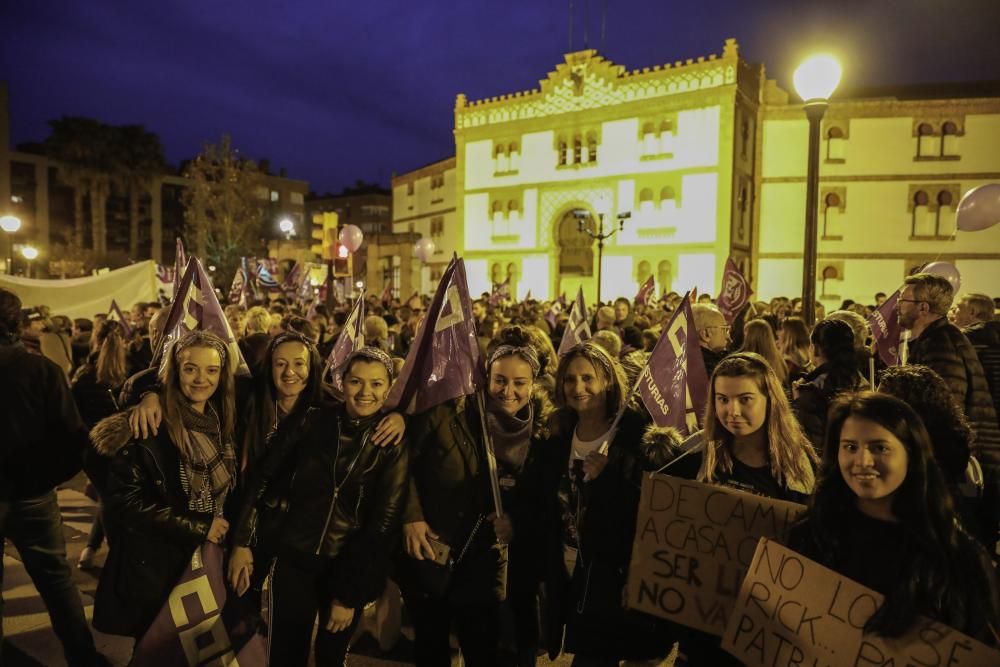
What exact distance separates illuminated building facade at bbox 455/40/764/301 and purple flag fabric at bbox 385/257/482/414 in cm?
2587

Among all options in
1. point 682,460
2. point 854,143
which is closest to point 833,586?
point 682,460

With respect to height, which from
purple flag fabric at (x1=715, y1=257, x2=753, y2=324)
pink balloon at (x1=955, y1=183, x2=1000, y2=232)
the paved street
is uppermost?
pink balloon at (x1=955, y1=183, x2=1000, y2=232)

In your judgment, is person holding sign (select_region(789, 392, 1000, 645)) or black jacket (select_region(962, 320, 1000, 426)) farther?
black jacket (select_region(962, 320, 1000, 426))

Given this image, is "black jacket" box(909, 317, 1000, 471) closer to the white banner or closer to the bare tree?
the white banner

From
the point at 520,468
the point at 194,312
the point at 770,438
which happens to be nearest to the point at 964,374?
the point at 770,438

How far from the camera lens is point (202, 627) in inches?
126

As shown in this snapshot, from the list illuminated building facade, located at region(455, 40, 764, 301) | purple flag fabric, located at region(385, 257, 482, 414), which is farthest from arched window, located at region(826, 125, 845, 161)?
purple flag fabric, located at region(385, 257, 482, 414)

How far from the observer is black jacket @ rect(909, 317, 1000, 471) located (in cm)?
428

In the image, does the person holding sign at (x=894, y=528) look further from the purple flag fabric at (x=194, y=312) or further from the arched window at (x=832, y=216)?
the arched window at (x=832, y=216)

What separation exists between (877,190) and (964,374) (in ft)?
100

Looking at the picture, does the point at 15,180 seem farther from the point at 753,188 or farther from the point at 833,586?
the point at 833,586

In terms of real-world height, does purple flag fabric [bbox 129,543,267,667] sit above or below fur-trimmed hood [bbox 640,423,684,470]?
below

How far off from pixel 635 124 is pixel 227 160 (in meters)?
27.2

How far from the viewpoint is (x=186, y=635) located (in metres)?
3.17
